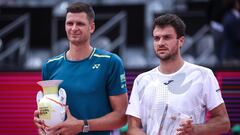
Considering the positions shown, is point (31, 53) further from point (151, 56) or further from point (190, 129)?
point (190, 129)

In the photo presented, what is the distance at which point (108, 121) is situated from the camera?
4.91 m

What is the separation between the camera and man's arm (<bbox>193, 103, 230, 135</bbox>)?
4.57 meters

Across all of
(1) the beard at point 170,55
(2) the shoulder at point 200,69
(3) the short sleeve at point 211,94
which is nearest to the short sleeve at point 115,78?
(1) the beard at point 170,55

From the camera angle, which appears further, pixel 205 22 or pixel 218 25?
pixel 205 22

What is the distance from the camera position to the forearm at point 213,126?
4.57 metres

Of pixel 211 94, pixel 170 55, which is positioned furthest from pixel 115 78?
pixel 211 94

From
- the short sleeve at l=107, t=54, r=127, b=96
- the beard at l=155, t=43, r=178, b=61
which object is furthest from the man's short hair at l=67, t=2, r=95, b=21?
the beard at l=155, t=43, r=178, b=61

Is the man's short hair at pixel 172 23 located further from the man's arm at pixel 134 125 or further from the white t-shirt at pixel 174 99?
the man's arm at pixel 134 125

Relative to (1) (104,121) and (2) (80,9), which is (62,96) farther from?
(2) (80,9)

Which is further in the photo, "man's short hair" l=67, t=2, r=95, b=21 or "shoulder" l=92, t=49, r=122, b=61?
"shoulder" l=92, t=49, r=122, b=61

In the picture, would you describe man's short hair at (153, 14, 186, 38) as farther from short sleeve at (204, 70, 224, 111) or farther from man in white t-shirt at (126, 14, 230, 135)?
short sleeve at (204, 70, 224, 111)

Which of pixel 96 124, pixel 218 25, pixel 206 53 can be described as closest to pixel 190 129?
pixel 96 124

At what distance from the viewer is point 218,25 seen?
11.0m

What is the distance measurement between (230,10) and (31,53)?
4715 mm
